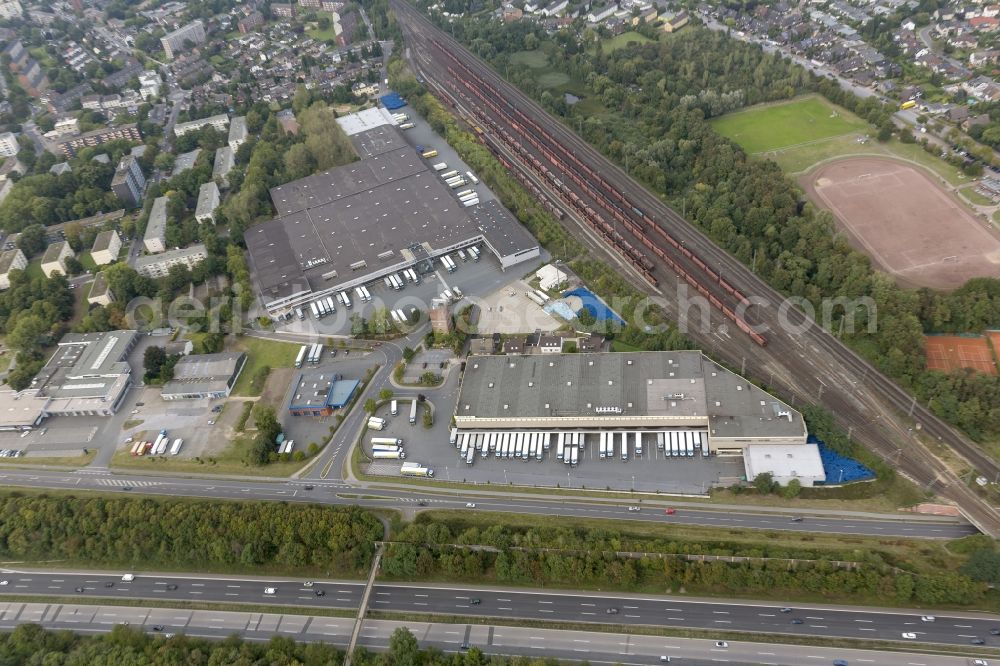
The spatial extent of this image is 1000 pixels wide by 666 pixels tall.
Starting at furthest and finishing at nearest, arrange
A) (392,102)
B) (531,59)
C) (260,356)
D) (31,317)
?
(531,59), (392,102), (31,317), (260,356)

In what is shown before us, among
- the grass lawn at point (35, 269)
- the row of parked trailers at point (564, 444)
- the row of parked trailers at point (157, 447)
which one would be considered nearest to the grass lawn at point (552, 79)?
the row of parked trailers at point (564, 444)

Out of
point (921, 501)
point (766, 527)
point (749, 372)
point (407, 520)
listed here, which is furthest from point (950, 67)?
point (407, 520)

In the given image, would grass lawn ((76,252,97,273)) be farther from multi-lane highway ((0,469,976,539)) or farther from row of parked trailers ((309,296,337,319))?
row of parked trailers ((309,296,337,319))

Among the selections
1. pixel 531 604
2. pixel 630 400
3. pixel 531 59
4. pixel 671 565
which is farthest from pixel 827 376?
pixel 531 59

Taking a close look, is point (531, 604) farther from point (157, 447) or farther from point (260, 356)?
point (260, 356)

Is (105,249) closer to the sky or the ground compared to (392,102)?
closer to the ground

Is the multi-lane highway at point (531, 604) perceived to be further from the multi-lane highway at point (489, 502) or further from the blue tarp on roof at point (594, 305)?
the blue tarp on roof at point (594, 305)
